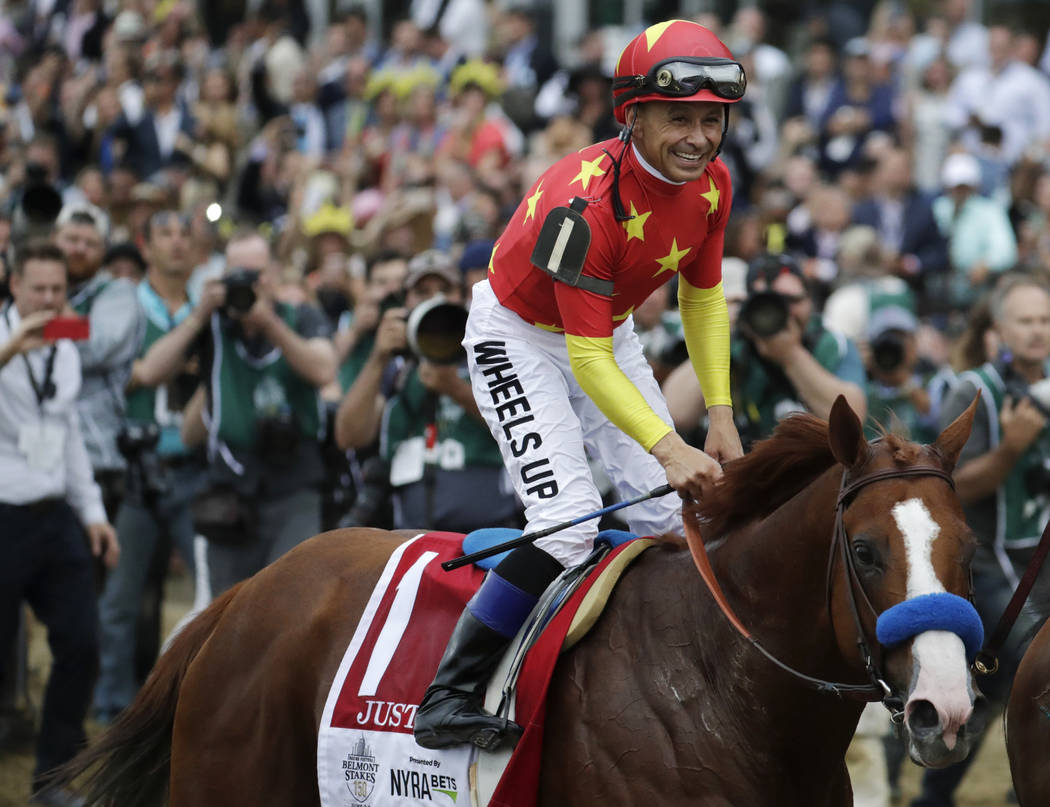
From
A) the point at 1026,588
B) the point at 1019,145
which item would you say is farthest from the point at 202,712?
the point at 1019,145

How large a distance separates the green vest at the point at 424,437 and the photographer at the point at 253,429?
684 millimetres

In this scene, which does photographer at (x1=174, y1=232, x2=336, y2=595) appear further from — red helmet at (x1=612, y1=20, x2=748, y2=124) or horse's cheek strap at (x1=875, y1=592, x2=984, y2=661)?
horse's cheek strap at (x1=875, y1=592, x2=984, y2=661)

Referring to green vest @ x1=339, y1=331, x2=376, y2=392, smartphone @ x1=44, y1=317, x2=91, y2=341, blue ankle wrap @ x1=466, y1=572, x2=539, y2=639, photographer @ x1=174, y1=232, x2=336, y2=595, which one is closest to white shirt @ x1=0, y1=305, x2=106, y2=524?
smartphone @ x1=44, y1=317, x2=91, y2=341

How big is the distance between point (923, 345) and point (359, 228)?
5586 millimetres

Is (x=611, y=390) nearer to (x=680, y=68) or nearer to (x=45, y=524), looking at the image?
(x=680, y=68)

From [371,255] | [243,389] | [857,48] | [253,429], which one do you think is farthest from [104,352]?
[857,48]

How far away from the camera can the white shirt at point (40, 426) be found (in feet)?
22.9

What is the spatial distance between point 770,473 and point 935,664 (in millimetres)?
827

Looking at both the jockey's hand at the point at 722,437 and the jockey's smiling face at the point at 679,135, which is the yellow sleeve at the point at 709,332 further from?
the jockey's smiling face at the point at 679,135

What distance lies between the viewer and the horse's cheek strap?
131 inches

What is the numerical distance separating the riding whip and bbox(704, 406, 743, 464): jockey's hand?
19cm

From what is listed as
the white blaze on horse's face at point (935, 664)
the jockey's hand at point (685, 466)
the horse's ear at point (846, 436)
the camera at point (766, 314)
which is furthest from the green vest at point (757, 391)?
the white blaze on horse's face at point (935, 664)

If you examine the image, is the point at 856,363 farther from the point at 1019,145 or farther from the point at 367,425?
the point at 1019,145

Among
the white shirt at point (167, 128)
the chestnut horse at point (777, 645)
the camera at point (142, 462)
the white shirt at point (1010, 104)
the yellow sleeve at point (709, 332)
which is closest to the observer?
the chestnut horse at point (777, 645)
